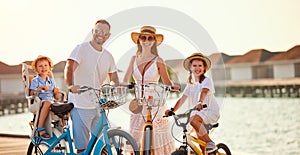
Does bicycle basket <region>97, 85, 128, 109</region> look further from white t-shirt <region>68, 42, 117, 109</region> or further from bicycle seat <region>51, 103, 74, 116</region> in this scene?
bicycle seat <region>51, 103, 74, 116</region>

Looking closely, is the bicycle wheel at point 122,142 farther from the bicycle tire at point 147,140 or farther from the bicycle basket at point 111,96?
the bicycle basket at point 111,96

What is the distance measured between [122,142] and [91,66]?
0.52 m

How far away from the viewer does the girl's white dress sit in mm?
4004

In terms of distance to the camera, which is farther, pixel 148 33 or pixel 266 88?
pixel 266 88

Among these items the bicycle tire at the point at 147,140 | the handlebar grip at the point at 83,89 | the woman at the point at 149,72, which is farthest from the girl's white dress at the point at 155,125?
the handlebar grip at the point at 83,89

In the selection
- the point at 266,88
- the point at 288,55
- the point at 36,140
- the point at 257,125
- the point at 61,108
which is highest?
the point at 288,55

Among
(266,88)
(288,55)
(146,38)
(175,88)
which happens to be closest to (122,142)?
(175,88)

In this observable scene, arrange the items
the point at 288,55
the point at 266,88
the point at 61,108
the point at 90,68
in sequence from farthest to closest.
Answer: the point at 266,88, the point at 288,55, the point at 61,108, the point at 90,68

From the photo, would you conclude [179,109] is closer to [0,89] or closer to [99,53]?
[99,53]

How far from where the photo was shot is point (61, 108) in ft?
14.3

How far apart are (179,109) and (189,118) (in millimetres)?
117

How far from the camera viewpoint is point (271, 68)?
145 feet

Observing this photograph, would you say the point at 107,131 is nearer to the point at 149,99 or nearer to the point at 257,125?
the point at 149,99

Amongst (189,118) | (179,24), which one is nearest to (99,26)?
(179,24)
